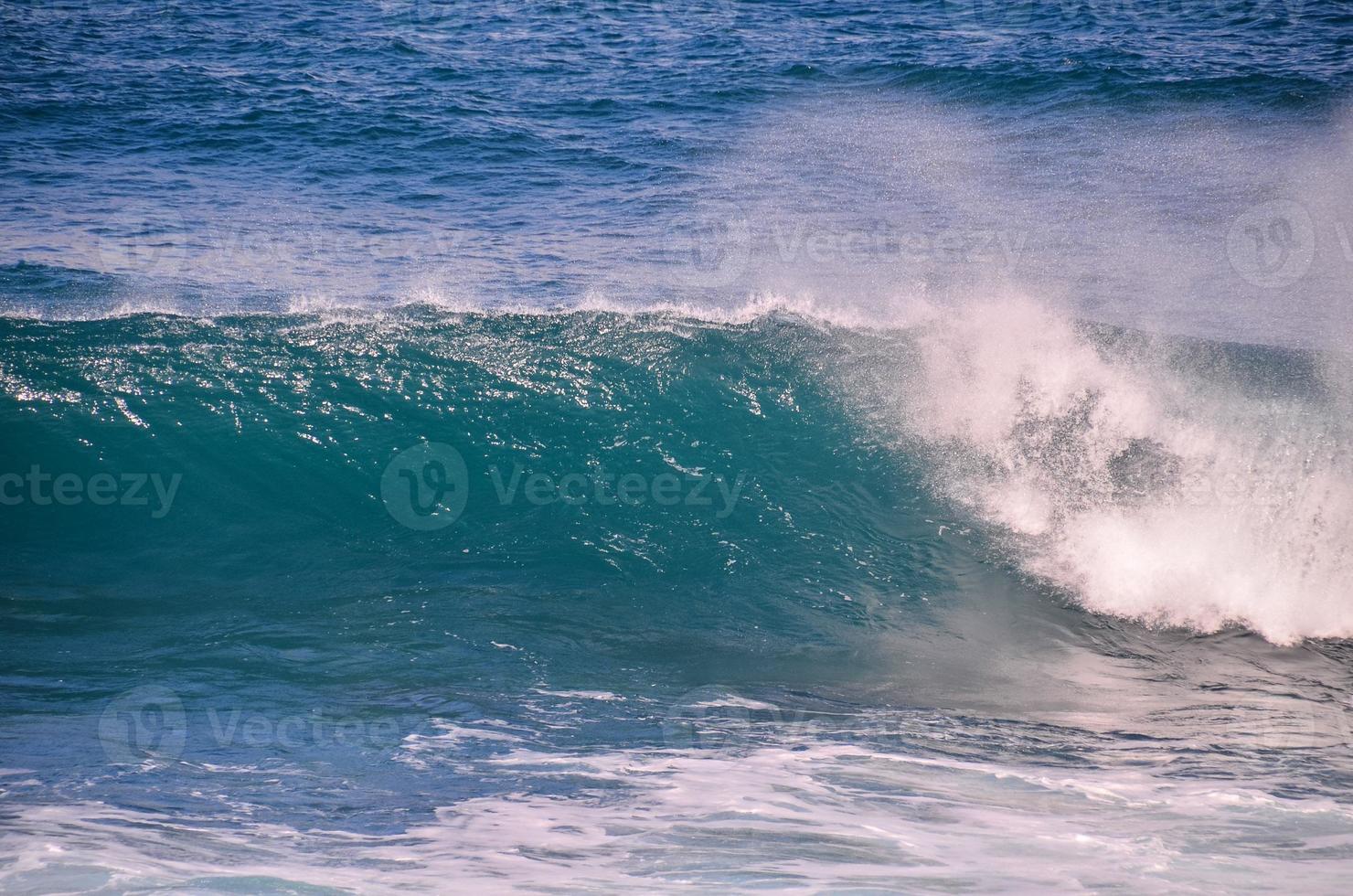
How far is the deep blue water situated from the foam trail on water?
0.04m

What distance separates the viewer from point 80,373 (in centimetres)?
866

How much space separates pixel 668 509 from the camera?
807cm

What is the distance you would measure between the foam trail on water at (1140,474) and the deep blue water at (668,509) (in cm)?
4

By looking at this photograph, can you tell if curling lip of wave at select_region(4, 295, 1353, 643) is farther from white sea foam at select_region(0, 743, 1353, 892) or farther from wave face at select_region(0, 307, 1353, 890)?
white sea foam at select_region(0, 743, 1353, 892)

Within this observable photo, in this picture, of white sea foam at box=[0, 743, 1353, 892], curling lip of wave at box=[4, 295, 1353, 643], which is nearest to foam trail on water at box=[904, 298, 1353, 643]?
curling lip of wave at box=[4, 295, 1353, 643]

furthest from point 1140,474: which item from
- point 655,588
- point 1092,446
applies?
point 655,588

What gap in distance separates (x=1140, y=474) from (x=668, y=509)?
3.80 metres

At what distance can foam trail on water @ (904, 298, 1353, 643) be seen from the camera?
7.19 meters

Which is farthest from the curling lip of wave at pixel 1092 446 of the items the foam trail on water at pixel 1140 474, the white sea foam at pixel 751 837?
the white sea foam at pixel 751 837

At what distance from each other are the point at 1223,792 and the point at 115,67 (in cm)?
2085

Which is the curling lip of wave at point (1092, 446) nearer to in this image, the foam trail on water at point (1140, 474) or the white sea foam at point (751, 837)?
the foam trail on water at point (1140, 474)

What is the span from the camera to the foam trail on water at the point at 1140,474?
23.6 feet

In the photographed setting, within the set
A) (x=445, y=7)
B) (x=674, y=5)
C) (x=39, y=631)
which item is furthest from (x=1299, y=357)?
(x=445, y=7)

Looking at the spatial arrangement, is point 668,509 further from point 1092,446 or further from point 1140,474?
point 1140,474
